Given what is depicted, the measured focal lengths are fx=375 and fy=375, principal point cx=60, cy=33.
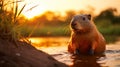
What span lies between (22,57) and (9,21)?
705 mm

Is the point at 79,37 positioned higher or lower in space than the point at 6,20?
lower

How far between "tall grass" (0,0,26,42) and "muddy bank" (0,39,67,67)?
0.40 ft

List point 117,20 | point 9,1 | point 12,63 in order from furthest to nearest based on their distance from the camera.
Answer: point 117,20 < point 9,1 < point 12,63

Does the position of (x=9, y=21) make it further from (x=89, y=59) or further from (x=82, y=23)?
(x=82, y=23)

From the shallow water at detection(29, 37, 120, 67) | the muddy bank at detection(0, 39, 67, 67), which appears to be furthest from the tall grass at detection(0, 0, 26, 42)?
the shallow water at detection(29, 37, 120, 67)

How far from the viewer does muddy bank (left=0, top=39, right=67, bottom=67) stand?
513cm

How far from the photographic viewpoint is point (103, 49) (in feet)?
32.1

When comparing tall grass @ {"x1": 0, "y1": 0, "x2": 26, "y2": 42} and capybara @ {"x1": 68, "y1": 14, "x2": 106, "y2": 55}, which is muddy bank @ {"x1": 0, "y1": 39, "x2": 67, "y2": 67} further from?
capybara @ {"x1": 68, "y1": 14, "x2": 106, "y2": 55}

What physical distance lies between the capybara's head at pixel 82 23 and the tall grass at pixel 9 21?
10.5 feet

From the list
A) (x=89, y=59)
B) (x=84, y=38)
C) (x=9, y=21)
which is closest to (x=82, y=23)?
(x=84, y=38)

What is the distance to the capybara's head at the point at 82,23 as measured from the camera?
9.17 meters

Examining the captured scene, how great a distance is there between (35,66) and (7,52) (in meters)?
0.44

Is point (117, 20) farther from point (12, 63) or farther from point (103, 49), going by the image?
point (12, 63)

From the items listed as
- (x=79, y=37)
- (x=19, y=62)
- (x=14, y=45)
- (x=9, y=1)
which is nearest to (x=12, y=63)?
(x=19, y=62)
